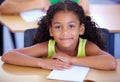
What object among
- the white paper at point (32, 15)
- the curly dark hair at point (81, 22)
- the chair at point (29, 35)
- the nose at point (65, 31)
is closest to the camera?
the nose at point (65, 31)

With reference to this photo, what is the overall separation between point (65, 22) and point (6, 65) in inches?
17.5

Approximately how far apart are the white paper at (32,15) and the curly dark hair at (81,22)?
701 millimetres

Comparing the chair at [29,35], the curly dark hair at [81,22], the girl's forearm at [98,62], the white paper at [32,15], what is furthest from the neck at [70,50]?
the white paper at [32,15]

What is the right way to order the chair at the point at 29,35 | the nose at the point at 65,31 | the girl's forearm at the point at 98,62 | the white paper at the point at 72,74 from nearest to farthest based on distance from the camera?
1. the white paper at the point at 72,74
2. the girl's forearm at the point at 98,62
3. the nose at the point at 65,31
4. the chair at the point at 29,35

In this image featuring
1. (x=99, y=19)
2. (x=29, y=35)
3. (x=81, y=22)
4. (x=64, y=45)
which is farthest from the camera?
(x=99, y=19)

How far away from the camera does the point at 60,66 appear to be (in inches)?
67.7

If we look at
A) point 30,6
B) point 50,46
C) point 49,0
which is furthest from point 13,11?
point 50,46

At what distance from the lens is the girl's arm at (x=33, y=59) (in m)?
1.73

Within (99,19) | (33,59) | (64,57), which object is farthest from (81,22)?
(99,19)

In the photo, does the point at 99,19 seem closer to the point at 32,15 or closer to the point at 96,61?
the point at 32,15

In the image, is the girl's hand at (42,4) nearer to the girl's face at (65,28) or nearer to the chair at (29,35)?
the chair at (29,35)

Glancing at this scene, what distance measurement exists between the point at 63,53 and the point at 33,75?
0.93ft

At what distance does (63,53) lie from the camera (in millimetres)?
1837

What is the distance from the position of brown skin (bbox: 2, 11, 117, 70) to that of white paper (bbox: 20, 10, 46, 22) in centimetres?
89
